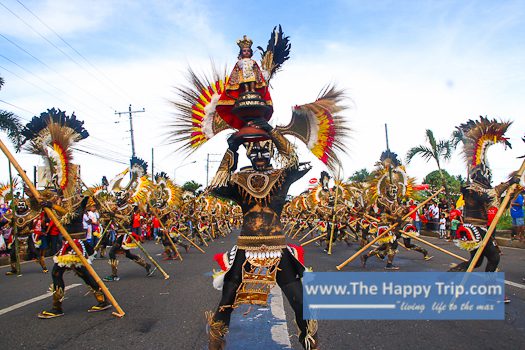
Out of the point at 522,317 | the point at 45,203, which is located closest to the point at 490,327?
the point at 522,317

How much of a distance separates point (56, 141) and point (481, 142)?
6.98 metres

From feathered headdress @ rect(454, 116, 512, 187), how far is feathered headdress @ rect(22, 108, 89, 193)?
6663 millimetres

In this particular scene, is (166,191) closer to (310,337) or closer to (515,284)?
(515,284)

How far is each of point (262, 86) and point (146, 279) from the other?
6969 mm

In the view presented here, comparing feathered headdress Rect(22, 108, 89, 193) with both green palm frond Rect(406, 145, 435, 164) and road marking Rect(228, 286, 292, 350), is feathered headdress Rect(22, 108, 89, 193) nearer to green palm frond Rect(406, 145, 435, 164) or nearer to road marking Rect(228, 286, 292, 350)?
road marking Rect(228, 286, 292, 350)

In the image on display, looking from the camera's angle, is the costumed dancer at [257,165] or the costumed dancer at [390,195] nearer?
the costumed dancer at [257,165]

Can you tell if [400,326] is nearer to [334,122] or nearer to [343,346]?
[343,346]

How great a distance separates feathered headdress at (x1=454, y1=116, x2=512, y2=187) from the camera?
6.95 m

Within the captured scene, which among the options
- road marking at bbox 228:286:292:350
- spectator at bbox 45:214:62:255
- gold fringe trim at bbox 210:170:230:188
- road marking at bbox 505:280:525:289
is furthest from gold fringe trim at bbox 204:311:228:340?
spectator at bbox 45:214:62:255

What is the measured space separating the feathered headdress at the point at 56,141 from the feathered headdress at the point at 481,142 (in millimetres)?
6663

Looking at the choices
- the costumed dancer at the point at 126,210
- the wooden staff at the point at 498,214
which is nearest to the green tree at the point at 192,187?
the costumed dancer at the point at 126,210

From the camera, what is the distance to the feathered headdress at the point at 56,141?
20.6 feet

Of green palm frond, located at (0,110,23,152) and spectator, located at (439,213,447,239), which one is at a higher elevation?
green palm frond, located at (0,110,23,152)

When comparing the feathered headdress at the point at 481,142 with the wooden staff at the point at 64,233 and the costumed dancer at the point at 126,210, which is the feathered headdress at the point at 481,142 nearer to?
the wooden staff at the point at 64,233
